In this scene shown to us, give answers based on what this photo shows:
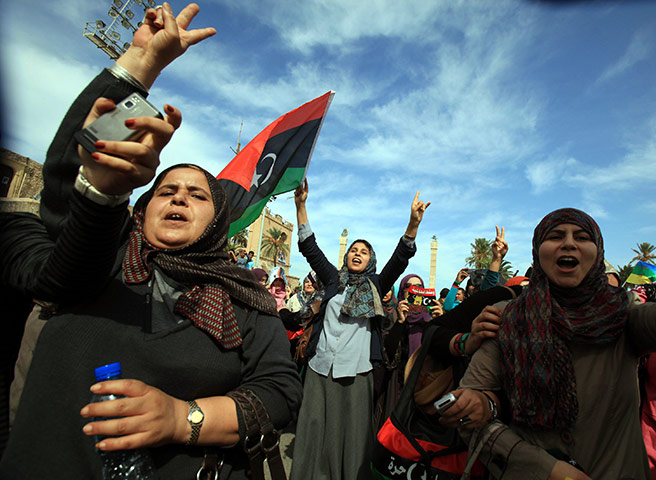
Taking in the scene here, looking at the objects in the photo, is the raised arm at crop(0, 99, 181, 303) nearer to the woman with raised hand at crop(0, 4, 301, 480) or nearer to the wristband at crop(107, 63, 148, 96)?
the woman with raised hand at crop(0, 4, 301, 480)

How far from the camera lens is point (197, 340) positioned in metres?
1.35

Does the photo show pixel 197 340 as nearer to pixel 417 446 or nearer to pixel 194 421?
pixel 194 421

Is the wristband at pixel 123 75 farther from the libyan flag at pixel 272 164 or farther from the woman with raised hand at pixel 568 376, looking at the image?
the libyan flag at pixel 272 164

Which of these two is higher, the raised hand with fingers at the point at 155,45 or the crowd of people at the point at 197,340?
the raised hand with fingers at the point at 155,45

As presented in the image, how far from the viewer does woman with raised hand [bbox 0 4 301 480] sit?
100 centimetres

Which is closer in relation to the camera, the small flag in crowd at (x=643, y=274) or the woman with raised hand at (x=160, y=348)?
the woman with raised hand at (x=160, y=348)

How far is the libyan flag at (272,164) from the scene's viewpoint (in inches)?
173

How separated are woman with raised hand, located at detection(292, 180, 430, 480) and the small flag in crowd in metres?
3.91

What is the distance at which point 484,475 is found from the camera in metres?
1.95

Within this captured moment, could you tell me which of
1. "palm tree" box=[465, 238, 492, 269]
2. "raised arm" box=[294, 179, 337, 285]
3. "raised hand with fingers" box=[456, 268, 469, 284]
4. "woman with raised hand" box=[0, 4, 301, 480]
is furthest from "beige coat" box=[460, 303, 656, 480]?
"palm tree" box=[465, 238, 492, 269]

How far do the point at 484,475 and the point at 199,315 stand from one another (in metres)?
1.73

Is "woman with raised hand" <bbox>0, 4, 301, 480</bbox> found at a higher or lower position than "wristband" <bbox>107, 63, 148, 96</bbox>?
lower

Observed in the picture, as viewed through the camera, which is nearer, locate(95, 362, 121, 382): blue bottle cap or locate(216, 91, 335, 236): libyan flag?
locate(95, 362, 121, 382): blue bottle cap

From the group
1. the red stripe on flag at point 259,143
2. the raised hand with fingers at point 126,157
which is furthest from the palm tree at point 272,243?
the raised hand with fingers at point 126,157
